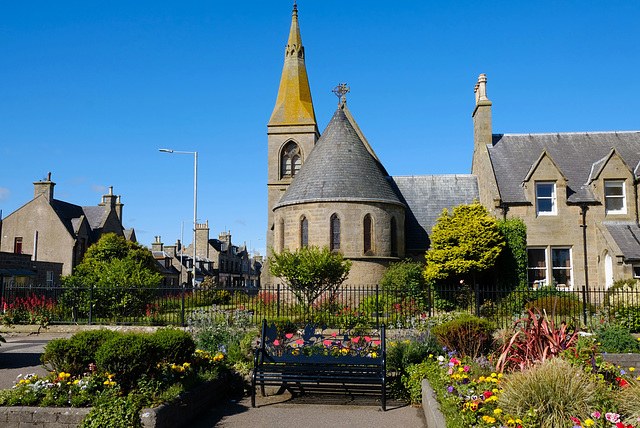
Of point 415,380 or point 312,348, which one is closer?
point 415,380

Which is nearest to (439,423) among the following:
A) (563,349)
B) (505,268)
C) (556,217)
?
(563,349)

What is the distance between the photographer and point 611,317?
667 inches

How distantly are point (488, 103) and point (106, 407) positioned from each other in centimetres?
2834

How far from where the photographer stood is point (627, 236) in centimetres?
2631

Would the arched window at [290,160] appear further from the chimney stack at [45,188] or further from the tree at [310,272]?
the tree at [310,272]

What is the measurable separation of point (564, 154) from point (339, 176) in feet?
42.4

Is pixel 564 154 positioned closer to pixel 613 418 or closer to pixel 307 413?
pixel 307 413

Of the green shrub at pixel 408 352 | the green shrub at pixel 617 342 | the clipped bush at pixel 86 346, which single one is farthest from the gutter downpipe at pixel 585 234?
the clipped bush at pixel 86 346

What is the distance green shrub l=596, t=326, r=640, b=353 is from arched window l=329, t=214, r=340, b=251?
16496 millimetres

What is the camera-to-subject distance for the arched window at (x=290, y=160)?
40500 millimetres

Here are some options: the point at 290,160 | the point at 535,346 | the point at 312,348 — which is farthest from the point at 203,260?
the point at 535,346

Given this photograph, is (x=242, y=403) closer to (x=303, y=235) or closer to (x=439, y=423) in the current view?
(x=439, y=423)

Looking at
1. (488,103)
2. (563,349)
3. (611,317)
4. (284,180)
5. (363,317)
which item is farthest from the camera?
(284,180)

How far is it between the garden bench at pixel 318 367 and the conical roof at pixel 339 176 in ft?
56.3
